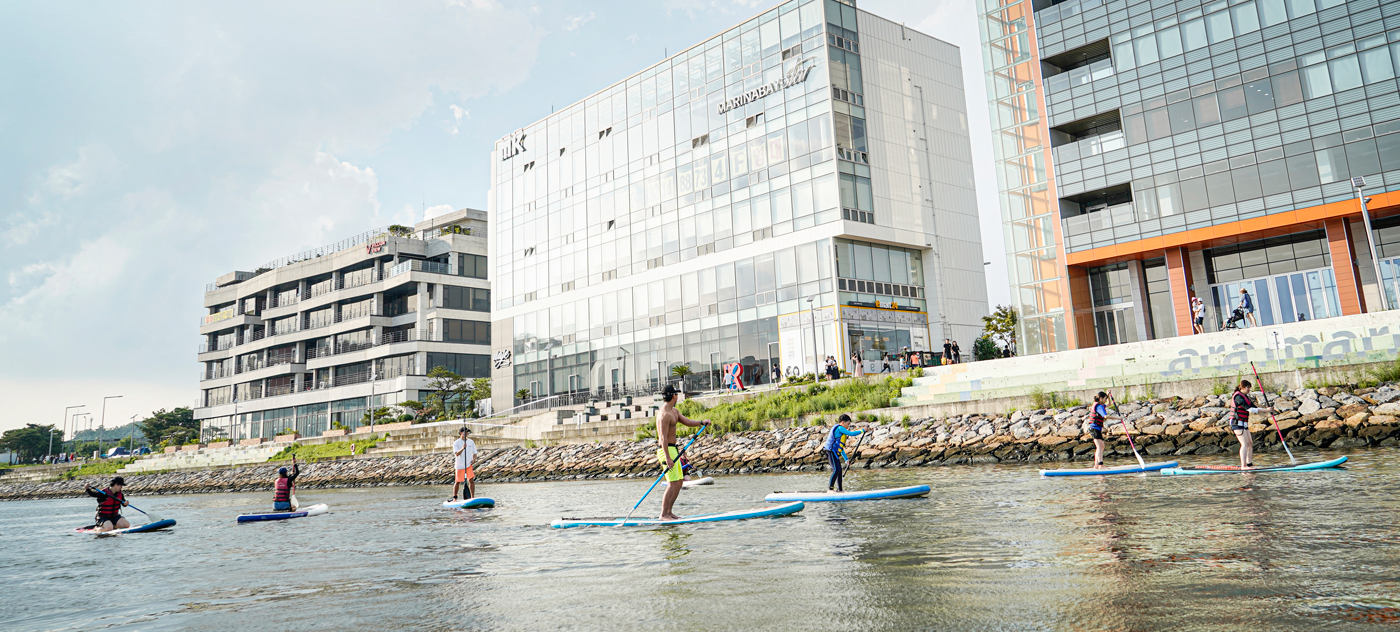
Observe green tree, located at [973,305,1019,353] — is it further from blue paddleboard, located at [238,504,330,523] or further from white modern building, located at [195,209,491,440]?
white modern building, located at [195,209,491,440]

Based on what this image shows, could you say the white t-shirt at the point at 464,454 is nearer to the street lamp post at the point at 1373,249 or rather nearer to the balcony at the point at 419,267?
the street lamp post at the point at 1373,249

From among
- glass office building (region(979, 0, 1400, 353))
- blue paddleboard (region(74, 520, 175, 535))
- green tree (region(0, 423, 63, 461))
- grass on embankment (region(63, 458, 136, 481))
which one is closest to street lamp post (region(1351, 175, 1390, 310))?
glass office building (region(979, 0, 1400, 353))

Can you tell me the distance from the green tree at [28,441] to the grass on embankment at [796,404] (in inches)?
4423

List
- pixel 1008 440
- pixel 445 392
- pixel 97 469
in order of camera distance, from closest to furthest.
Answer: pixel 1008 440
pixel 445 392
pixel 97 469

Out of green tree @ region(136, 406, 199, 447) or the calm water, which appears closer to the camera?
the calm water

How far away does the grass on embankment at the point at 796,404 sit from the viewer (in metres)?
32.9

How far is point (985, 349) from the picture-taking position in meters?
47.3

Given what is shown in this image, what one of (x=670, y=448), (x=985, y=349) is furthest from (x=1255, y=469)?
(x=985, y=349)

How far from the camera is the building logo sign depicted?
69500mm

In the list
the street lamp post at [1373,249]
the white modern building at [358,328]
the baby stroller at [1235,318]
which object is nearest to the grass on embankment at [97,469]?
the white modern building at [358,328]

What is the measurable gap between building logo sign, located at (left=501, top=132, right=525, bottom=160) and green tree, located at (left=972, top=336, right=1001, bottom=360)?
4080 cm

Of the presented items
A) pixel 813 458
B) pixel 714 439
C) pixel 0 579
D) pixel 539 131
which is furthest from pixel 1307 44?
pixel 539 131

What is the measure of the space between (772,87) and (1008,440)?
31.0m

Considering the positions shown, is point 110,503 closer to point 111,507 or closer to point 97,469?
point 111,507
